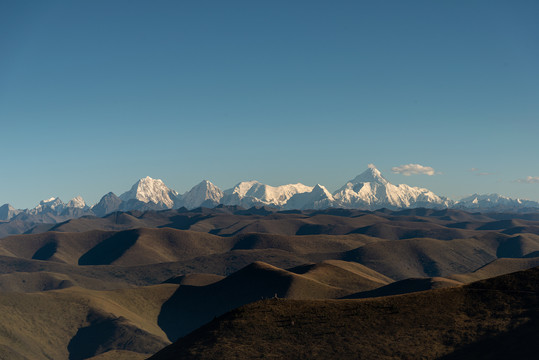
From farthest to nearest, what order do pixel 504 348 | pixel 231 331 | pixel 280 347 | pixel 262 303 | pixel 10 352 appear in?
pixel 10 352, pixel 262 303, pixel 231 331, pixel 280 347, pixel 504 348

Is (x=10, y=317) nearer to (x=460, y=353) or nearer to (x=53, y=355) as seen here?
(x=53, y=355)

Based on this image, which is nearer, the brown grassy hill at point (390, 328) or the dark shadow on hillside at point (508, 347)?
the dark shadow on hillside at point (508, 347)

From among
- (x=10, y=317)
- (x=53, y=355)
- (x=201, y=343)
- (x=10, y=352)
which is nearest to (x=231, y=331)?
(x=201, y=343)

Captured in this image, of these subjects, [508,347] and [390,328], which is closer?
[508,347]

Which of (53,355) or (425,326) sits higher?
(425,326)

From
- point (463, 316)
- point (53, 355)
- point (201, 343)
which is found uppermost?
point (463, 316)

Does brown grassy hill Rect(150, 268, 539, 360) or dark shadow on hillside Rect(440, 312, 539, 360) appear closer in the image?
dark shadow on hillside Rect(440, 312, 539, 360)

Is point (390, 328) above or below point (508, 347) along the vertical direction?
below

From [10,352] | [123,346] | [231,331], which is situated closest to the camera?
[231,331]
